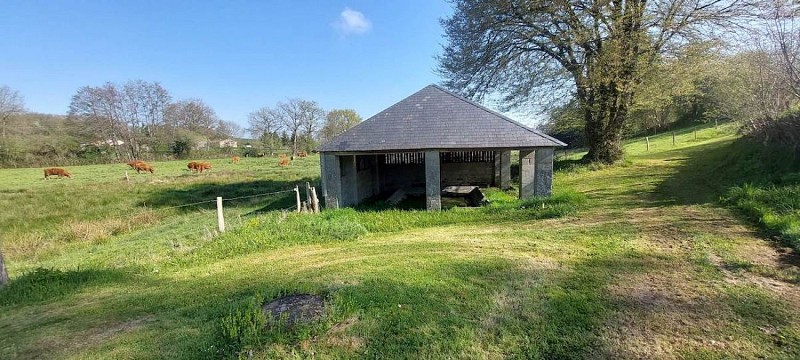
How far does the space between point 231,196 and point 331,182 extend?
805 cm

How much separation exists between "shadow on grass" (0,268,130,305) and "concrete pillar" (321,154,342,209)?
230 inches

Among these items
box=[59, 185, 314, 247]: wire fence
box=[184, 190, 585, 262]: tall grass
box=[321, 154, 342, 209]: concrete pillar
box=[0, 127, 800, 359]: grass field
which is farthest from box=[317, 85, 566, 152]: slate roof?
box=[59, 185, 314, 247]: wire fence

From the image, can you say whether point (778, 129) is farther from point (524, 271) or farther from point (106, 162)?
point (106, 162)

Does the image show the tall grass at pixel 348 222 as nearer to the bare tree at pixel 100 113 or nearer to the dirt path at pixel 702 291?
the dirt path at pixel 702 291

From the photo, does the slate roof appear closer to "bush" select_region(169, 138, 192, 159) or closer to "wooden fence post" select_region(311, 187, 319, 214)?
"wooden fence post" select_region(311, 187, 319, 214)

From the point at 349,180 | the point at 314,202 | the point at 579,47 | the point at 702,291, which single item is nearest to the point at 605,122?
the point at 579,47

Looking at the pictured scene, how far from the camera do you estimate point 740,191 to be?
8258 millimetres

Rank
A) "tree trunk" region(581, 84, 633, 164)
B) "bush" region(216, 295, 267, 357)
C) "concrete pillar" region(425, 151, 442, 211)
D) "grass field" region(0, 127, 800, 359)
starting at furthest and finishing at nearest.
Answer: "tree trunk" region(581, 84, 633, 164) → "concrete pillar" region(425, 151, 442, 211) → "grass field" region(0, 127, 800, 359) → "bush" region(216, 295, 267, 357)

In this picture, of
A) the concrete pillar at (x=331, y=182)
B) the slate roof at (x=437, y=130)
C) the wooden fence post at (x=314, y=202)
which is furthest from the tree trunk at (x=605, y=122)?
the wooden fence post at (x=314, y=202)

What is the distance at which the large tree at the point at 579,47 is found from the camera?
14609 millimetres

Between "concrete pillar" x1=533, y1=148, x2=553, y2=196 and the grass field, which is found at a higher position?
"concrete pillar" x1=533, y1=148, x2=553, y2=196

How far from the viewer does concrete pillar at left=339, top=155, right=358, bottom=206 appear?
39.1 ft

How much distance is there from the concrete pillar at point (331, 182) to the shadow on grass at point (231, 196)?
104 inches

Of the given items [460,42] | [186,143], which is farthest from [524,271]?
[186,143]
